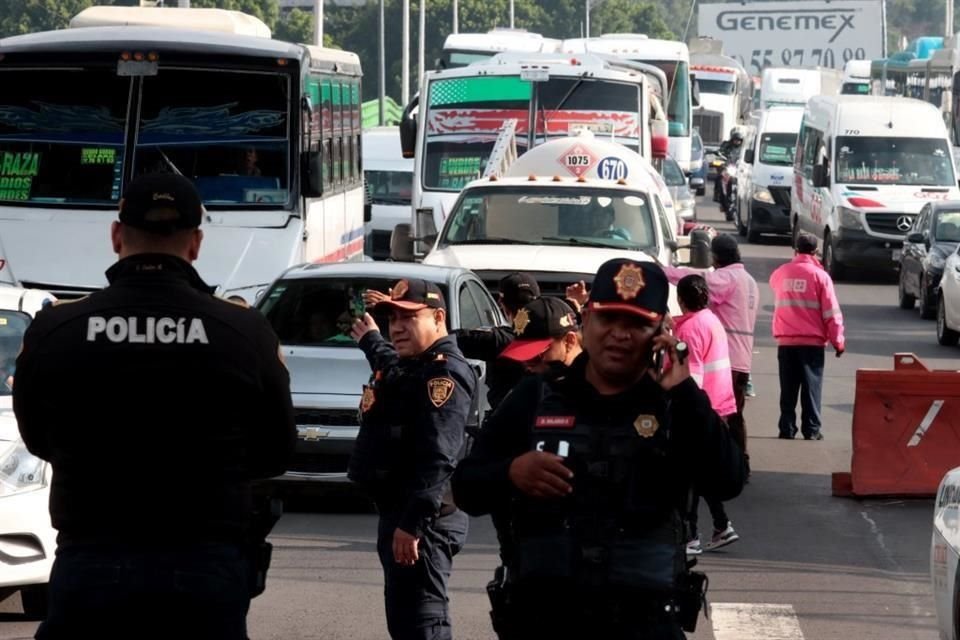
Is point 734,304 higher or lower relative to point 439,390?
lower

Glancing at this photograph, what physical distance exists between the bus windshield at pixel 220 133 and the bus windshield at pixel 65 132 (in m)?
0.26

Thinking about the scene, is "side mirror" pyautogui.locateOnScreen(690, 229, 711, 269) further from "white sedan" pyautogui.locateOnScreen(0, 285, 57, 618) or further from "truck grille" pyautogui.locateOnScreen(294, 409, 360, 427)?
"white sedan" pyautogui.locateOnScreen(0, 285, 57, 618)

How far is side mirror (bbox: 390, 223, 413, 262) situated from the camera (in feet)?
56.7

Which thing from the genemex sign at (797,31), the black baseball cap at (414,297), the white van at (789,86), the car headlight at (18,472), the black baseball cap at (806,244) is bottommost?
the car headlight at (18,472)

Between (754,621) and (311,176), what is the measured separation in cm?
855

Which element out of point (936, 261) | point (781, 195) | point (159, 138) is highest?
point (159, 138)

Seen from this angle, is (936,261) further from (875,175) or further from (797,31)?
(797,31)

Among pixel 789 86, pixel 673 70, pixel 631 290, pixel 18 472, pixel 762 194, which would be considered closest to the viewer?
pixel 631 290

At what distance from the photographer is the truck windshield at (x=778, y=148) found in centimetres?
3966

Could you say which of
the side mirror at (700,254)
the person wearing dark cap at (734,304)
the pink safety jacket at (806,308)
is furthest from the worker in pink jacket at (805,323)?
the person wearing dark cap at (734,304)

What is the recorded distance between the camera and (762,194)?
1526 inches

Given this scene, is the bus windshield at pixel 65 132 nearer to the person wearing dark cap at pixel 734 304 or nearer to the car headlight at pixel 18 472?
the person wearing dark cap at pixel 734 304

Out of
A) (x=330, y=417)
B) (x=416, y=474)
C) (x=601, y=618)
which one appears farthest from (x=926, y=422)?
(x=601, y=618)

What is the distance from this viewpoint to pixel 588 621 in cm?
472
